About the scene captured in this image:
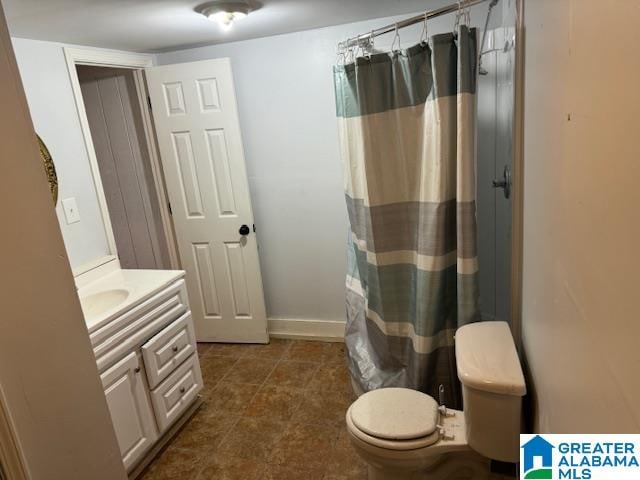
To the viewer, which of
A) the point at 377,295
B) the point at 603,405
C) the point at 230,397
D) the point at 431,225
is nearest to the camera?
the point at 603,405

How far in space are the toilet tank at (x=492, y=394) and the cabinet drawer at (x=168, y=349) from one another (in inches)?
55.7

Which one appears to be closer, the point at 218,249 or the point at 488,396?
the point at 488,396

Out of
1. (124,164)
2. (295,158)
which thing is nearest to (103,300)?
(124,164)

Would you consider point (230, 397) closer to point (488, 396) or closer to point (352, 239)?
point (352, 239)

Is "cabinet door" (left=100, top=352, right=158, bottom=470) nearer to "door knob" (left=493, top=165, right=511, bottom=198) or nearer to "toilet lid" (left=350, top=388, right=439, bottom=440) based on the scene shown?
"toilet lid" (left=350, top=388, right=439, bottom=440)

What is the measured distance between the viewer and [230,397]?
256 centimetres

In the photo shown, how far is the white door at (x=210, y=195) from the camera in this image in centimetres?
276

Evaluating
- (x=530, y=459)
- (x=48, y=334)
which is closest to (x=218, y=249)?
(x=48, y=334)

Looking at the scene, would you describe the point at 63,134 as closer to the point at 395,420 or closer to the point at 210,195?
the point at 210,195

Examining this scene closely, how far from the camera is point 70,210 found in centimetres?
225

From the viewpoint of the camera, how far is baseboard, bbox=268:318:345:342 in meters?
3.12

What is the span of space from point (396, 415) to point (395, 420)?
0.03 metres

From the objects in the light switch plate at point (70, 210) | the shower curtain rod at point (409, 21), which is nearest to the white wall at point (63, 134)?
the light switch plate at point (70, 210)

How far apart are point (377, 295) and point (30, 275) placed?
1599mm
